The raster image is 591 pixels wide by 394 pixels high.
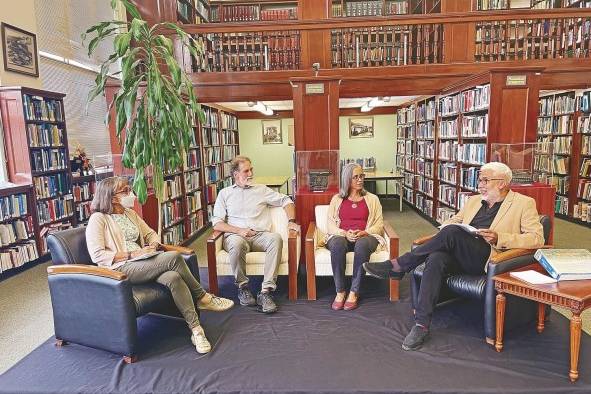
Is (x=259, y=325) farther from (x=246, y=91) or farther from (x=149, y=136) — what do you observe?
(x=246, y=91)

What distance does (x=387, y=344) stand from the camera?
8.36 ft

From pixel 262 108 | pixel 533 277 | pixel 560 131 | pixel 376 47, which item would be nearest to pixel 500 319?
pixel 533 277

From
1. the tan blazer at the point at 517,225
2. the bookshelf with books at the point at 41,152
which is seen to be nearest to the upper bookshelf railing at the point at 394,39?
the bookshelf with books at the point at 41,152

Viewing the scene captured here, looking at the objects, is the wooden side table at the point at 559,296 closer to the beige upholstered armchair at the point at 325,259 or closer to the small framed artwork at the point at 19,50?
the beige upholstered armchair at the point at 325,259

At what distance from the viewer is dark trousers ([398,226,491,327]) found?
8.44 feet

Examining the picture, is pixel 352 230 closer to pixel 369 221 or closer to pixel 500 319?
pixel 369 221

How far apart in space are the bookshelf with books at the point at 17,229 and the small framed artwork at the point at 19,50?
53.6 inches

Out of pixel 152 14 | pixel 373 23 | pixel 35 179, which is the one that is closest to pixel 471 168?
pixel 373 23

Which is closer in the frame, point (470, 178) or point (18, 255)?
point (18, 255)

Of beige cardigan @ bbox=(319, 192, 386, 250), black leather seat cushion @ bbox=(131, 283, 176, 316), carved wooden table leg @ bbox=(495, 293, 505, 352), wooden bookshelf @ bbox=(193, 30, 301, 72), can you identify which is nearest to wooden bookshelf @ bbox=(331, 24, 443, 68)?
wooden bookshelf @ bbox=(193, 30, 301, 72)

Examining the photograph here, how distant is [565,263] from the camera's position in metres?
2.32

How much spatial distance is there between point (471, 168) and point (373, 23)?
7.39 feet

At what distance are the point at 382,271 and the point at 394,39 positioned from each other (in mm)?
3737

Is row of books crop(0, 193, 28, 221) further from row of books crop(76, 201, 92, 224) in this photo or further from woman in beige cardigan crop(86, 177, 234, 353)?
woman in beige cardigan crop(86, 177, 234, 353)
